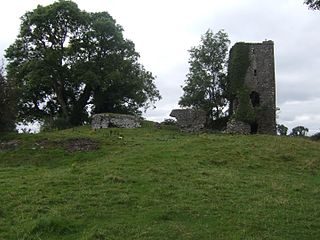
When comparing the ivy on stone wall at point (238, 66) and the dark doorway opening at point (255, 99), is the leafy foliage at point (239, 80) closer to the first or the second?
the ivy on stone wall at point (238, 66)

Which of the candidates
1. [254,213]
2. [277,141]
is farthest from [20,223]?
[277,141]

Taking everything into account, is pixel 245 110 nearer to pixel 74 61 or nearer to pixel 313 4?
pixel 74 61

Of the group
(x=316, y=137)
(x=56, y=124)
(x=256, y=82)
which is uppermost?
(x=256, y=82)

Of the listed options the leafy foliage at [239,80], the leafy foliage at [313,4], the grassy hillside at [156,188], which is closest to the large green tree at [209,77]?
the leafy foliage at [239,80]

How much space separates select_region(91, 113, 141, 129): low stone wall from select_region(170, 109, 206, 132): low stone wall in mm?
3626

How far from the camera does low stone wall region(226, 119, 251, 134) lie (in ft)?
142

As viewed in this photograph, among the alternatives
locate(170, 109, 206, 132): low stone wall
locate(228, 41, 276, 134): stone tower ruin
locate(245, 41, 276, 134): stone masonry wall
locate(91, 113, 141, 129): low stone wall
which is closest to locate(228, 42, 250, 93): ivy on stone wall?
locate(228, 41, 276, 134): stone tower ruin

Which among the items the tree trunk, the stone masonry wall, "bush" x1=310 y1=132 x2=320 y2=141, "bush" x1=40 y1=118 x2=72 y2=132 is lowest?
"bush" x1=40 y1=118 x2=72 y2=132

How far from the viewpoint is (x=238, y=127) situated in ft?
143

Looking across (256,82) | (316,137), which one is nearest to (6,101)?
(256,82)

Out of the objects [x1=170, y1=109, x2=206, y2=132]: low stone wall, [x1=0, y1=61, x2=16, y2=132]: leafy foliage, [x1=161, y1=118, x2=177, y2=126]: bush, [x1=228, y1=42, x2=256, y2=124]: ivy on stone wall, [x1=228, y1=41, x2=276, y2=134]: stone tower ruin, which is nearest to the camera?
[x1=0, y1=61, x2=16, y2=132]: leafy foliage

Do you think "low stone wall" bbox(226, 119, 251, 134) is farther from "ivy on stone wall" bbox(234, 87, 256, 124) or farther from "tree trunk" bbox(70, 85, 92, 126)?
"tree trunk" bbox(70, 85, 92, 126)

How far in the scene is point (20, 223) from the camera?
14.5 m

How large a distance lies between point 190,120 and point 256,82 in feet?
29.5
